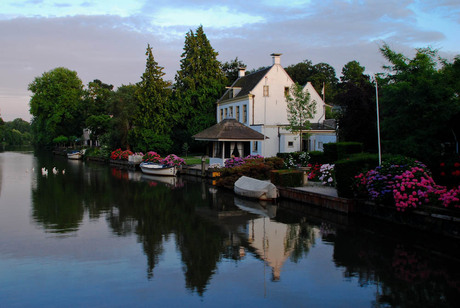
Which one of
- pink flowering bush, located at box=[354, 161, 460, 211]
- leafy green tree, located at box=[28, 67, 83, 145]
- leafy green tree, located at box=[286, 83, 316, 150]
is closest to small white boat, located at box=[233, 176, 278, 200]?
pink flowering bush, located at box=[354, 161, 460, 211]

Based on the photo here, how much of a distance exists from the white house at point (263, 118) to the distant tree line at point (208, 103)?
118 inches

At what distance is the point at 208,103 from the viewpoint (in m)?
49.8

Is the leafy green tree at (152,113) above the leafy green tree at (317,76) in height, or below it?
below

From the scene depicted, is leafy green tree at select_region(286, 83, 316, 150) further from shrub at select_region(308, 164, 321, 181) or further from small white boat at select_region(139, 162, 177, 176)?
small white boat at select_region(139, 162, 177, 176)

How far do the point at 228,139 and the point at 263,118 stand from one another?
387 inches

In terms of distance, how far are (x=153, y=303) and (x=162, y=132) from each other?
41.9 metres

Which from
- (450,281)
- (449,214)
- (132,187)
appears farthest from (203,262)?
(132,187)

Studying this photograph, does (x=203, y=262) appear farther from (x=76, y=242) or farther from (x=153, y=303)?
(x=76, y=242)

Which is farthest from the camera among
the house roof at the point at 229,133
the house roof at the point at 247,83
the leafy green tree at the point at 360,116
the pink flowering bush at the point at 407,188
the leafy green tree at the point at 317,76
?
the leafy green tree at the point at 317,76

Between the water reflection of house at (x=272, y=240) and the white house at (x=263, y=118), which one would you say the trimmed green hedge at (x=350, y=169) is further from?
the white house at (x=263, y=118)

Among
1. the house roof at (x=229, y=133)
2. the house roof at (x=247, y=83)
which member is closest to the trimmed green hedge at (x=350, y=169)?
the house roof at (x=229, y=133)

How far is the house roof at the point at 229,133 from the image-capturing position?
3241 centimetres

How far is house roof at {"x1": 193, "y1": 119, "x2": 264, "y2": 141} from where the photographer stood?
3241 centimetres

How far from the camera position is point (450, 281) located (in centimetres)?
977
